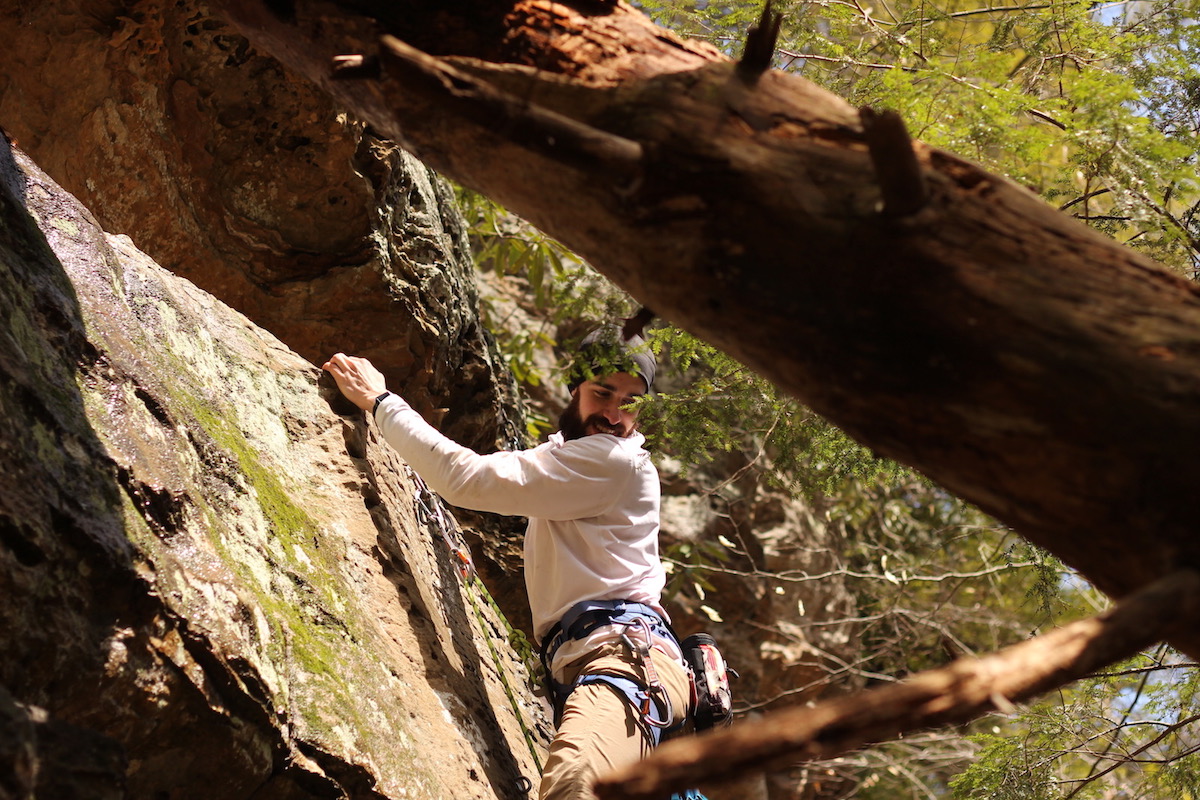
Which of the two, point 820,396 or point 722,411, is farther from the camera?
point 722,411

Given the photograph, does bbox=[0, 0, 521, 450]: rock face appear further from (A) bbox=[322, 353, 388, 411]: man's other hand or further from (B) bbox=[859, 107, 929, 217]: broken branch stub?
(B) bbox=[859, 107, 929, 217]: broken branch stub

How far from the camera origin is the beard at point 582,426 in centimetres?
461

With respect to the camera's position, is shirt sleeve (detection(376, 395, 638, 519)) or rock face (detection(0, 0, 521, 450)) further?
rock face (detection(0, 0, 521, 450))

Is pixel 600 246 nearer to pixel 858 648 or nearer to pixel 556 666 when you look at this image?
pixel 556 666

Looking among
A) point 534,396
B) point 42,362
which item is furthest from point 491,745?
point 534,396

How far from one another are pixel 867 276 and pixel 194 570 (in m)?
2.02

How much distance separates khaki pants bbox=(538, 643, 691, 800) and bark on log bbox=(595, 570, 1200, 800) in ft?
5.89

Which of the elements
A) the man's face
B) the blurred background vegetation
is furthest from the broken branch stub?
the man's face

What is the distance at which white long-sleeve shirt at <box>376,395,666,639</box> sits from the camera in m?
4.07

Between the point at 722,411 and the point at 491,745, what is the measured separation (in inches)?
101

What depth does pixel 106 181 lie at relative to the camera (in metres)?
5.29

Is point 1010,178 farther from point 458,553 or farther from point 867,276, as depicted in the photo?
point 458,553

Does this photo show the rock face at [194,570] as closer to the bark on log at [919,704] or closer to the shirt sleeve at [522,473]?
the shirt sleeve at [522,473]

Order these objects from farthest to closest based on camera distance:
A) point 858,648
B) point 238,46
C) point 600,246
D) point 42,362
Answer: point 858,648 < point 238,46 < point 42,362 < point 600,246
